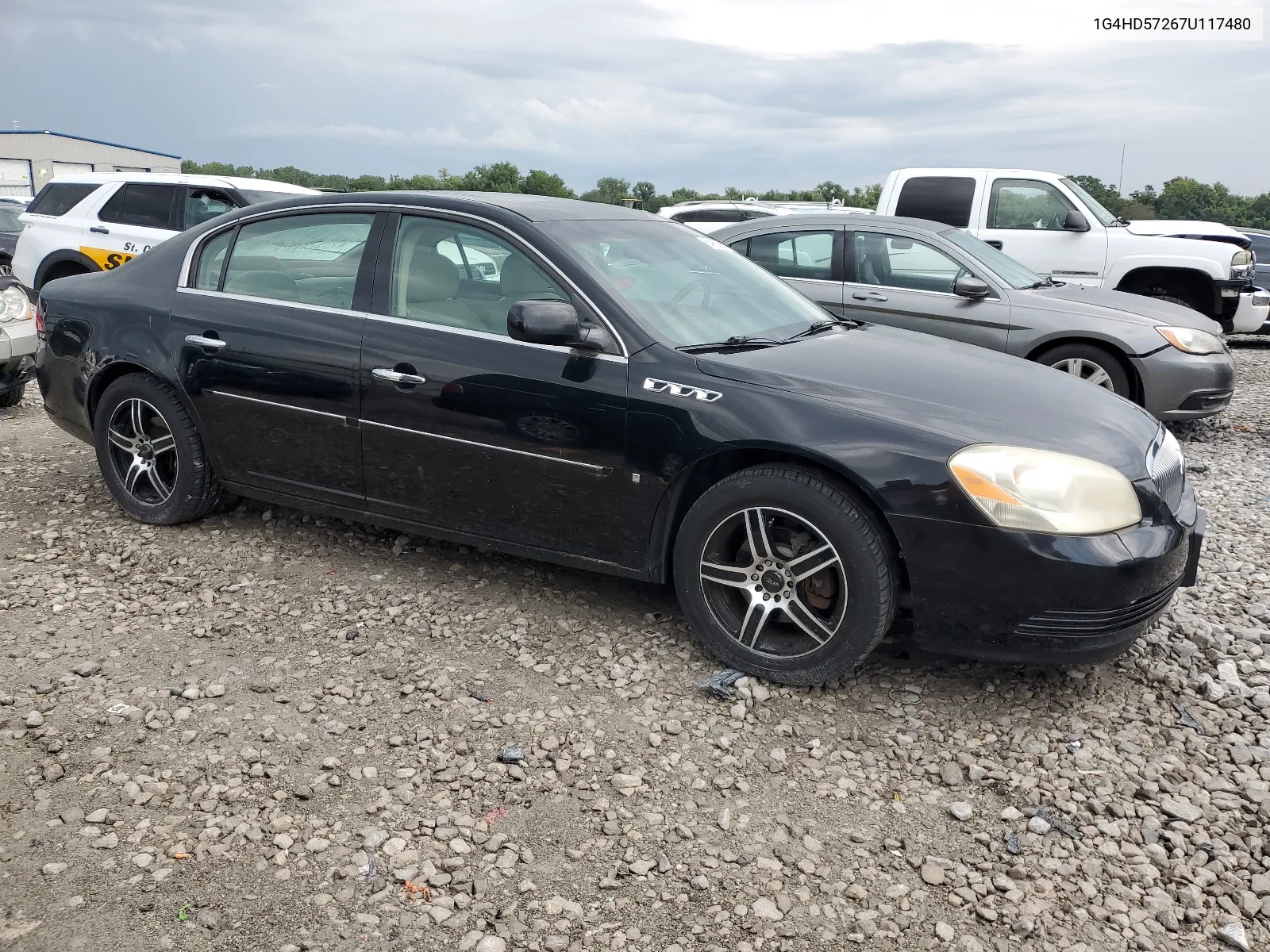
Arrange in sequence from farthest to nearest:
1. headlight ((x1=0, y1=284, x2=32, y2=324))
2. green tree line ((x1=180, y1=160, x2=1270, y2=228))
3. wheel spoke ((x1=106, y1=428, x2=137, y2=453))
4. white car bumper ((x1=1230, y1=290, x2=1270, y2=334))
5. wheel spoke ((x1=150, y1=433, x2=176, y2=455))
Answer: green tree line ((x1=180, y1=160, x2=1270, y2=228))
white car bumper ((x1=1230, y1=290, x2=1270, y2=334))
headlight ((x1=0, y1=284, x2=32, y2=324))
wheel spoke ((x1=106, y1=428, x2=137, y2=453))
wheel spoke ((x1=150, y1=433, x2=176, y2=455))

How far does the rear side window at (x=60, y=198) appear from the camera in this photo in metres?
11.2

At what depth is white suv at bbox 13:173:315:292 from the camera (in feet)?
35.3

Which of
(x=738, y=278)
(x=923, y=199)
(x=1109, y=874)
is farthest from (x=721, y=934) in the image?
(x=923, y=199)

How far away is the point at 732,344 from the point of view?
12.9 feet

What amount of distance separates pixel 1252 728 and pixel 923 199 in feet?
26.4

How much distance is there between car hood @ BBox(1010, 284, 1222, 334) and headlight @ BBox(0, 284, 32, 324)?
7.26 m

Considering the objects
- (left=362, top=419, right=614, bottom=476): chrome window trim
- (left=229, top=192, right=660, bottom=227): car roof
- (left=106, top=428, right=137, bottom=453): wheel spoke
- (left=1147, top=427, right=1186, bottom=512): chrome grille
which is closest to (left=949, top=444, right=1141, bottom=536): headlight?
(left=1147, top=427, right=1186, bottom=512): chrome grille

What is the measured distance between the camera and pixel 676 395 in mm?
3650

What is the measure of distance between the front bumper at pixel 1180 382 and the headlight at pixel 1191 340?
0.04 m

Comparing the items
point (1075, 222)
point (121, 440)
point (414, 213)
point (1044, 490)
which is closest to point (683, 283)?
point (414, 213)

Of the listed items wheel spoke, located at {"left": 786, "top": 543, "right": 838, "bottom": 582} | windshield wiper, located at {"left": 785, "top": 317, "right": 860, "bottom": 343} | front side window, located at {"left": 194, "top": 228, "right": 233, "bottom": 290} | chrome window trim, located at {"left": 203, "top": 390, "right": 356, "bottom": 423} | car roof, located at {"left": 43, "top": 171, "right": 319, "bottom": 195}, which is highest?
car roof, located at {"left": 43, "top": 171, "right": 319, "bottom": 195}

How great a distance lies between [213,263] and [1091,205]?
8.83 metres

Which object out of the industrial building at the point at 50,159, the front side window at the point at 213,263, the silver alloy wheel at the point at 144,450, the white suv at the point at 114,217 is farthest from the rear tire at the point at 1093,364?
the industrial building at the point at 50,159

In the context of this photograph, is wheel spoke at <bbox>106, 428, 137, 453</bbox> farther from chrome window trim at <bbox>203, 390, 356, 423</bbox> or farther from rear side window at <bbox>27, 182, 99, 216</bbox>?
rear side window at <bbox>27, 182, 99, 216</bbox>
